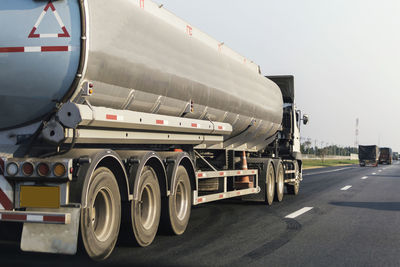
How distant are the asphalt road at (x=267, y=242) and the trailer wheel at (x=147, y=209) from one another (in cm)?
18

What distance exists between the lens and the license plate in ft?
18.7

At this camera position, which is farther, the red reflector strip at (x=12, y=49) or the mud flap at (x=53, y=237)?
the red reflector strip at (x=12, y=49)

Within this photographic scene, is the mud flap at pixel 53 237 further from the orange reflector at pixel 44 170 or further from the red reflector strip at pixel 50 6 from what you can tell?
the red reflector strip at pixel 50 6

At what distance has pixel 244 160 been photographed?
13469 millimetres

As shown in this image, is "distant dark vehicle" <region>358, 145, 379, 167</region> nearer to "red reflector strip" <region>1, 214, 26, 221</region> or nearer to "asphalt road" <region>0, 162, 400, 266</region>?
"asphalt road" <region>0, 162, 400, 266</region>

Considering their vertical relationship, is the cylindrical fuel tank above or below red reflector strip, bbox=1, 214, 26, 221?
above

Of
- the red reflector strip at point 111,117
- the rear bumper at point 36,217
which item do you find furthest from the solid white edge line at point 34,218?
the red reflector strip at point 111,117

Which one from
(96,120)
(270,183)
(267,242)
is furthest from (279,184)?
(96,120)

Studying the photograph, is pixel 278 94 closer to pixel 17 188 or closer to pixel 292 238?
pixel 292 238

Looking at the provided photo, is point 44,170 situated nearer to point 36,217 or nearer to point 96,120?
point 36,217

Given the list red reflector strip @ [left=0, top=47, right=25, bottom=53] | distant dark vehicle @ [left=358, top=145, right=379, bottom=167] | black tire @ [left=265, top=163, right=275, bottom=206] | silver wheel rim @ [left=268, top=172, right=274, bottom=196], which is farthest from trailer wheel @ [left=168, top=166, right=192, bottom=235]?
distant dark vehicle @ [left=358, top=145, right=379, bottom=167]

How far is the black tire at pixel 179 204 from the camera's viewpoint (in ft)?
26.8

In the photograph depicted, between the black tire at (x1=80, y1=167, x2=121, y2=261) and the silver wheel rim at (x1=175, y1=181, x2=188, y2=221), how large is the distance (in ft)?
6.98

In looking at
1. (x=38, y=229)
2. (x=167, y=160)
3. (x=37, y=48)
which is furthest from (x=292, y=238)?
(x=37, y=48)
